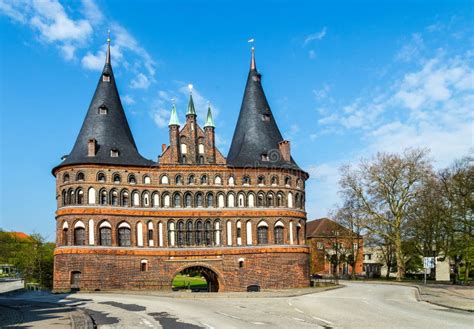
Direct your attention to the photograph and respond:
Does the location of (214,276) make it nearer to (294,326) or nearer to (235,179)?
Result: (235,179)

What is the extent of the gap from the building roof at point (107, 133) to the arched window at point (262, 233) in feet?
36.5

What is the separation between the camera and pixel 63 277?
43.8 m

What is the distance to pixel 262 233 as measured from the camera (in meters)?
48.3

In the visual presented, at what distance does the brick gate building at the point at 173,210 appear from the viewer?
4478 cm

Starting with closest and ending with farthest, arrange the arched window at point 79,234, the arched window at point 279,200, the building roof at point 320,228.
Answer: the arched window at point 79,234 → the arched window at point 279,200 → the building roof at point 320,228

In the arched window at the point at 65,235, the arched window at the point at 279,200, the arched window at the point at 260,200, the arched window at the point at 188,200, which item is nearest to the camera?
the arched window at the point at 65,235

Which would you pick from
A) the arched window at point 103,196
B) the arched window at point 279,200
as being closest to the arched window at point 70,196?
the arched window at point 103,196

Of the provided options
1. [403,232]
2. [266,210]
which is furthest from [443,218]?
[266,210]

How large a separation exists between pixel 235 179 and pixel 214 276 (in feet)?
29.2

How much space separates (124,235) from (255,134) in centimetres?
1543

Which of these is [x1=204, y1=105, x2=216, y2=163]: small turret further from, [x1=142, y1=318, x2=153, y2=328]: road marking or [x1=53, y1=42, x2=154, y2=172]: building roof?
[x1=142, y1=318, x2=153, y2=328]: road marking

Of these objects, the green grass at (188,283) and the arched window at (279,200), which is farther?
the green grass at (188,283)

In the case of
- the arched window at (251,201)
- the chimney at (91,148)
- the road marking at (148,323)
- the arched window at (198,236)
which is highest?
the chimney at (91,148)

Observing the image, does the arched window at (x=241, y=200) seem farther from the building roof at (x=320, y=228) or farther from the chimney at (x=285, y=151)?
the building roof at (x=320, y=228)
